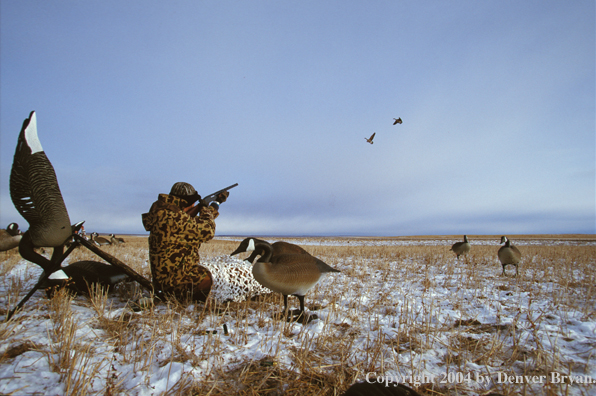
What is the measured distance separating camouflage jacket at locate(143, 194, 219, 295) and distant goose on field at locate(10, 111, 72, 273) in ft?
3.34

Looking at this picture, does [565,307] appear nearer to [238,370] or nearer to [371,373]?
[371,373]

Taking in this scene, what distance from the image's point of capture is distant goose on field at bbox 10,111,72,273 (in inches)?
108

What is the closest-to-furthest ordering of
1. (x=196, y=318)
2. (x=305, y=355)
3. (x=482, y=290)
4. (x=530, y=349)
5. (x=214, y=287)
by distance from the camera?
(x=305, y=355), (x=530, y=349), (x=196, y=318), (x=214, y=287), (x=482, y=290)

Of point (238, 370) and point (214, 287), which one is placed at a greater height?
point (214, 287)

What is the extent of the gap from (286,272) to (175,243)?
5.74 ft

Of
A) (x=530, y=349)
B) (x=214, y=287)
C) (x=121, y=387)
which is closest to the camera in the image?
(x=121, y=387)

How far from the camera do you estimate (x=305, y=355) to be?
8.77 ft

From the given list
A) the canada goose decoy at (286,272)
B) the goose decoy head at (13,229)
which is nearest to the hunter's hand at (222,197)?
the canada goose decoy at (286,272)

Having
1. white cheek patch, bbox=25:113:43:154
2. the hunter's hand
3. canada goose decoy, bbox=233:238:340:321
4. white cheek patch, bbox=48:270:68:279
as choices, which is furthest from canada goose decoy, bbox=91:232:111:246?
canada goose decoy, bbox=233:238:340:321

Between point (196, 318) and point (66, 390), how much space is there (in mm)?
1810

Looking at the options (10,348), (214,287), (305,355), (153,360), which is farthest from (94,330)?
(305,355)

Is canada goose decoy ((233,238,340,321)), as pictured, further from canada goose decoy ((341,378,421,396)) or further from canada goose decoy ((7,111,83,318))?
canada goose decoy ((7,111,83,318))

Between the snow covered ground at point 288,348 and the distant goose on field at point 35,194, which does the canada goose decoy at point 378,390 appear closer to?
the snow covered ground at point 288,348

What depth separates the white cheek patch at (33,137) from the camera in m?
→ 2.72
